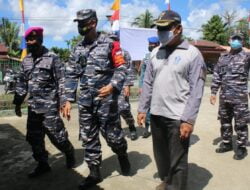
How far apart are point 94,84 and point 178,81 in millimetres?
1079

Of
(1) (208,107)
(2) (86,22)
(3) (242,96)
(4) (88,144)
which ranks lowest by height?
(1) (208,107)

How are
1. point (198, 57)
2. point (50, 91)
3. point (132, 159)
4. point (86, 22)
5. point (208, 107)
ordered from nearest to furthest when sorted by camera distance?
point (198, 57) < point (86, 22) < point (50, 91) < point (132, 159) < point (208, 107)

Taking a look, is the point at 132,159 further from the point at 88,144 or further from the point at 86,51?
the point at 86,51

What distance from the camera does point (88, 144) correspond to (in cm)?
422

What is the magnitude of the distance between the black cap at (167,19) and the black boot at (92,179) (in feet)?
6.17

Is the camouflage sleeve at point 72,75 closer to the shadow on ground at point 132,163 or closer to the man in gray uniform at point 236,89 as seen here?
the shadow on ground at point 132,163

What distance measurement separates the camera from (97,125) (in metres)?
4.27

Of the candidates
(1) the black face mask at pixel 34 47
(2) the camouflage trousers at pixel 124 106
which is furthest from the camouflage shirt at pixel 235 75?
(1) the black face mask at pixel 34 47

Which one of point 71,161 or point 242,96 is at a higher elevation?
point 242,96

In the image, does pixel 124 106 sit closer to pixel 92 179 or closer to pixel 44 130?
pixel 44 130

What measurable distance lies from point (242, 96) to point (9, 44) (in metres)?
47.0

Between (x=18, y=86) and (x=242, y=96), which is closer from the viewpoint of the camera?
(x=18, y=86)

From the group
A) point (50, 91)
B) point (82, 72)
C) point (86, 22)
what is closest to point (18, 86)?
point (50, 91)

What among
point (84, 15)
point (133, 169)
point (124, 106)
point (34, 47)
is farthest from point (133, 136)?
point (84, 15)
